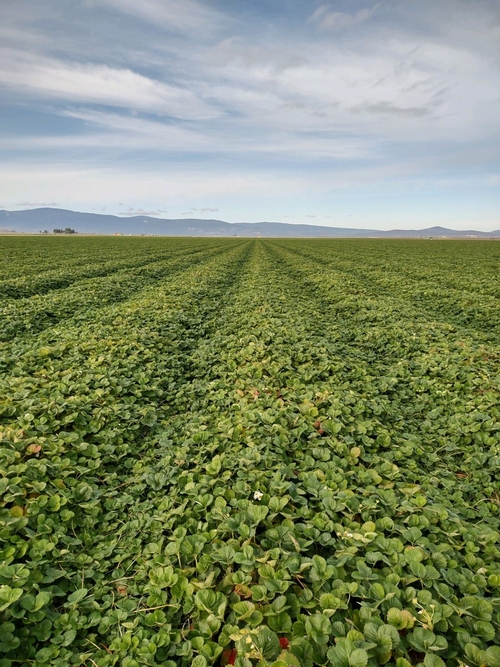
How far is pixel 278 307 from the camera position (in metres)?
14.2

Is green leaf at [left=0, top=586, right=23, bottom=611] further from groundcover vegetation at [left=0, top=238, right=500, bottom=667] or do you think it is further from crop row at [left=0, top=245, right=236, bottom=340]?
crop row at [left=0, top=245, right=236, bottom=340]

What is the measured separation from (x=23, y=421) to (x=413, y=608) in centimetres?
533

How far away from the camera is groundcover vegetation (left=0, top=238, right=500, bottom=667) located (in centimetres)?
267

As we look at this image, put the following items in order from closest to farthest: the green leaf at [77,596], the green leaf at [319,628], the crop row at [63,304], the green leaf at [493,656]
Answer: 1. the green leaf at [493,656]
2. the green leaf at [319,628]
3. the green leaf at [77,596]
4. the crop row at [63,304]

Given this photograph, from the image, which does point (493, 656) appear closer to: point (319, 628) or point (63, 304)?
point (319, 628)

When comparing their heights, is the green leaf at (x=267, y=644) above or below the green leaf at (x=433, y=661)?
below

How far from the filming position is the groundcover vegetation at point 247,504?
267 cm

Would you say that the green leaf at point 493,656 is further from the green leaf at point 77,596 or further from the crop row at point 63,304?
the crop row at point 63,304

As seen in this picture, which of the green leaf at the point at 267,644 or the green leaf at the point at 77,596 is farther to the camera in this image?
the green leaf at the point at 77,596

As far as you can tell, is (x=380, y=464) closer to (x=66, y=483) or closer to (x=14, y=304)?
(x=66, y=483)

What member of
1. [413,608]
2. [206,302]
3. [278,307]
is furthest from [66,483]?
[206,302]

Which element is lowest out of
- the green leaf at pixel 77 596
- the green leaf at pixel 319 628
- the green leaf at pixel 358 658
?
the green leaf at pixel 77 596

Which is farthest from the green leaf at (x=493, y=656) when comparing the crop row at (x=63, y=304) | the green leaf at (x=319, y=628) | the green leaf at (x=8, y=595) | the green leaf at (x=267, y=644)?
the crop row at (x=63, y=304)

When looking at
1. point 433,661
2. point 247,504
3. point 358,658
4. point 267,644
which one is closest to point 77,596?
point 247,504
